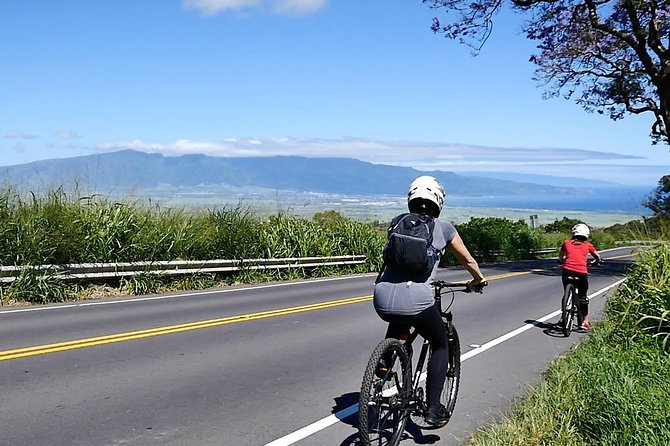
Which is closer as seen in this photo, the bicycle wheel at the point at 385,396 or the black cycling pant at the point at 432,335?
the bicycle wheel at the point at 385,396

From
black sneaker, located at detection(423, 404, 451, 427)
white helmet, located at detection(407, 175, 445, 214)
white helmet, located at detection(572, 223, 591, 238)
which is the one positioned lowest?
black sneaker, located at detection(423, 404, 451, 427)

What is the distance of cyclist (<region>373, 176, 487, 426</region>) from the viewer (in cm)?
554

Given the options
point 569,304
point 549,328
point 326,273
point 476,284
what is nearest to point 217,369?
point 476,284

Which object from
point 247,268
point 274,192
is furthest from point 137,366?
point 274,192

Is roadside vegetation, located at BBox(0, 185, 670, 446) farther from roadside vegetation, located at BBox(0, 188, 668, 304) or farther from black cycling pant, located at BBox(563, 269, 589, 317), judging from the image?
black cycling pant, located at BBox(563, 269, 589, 317)

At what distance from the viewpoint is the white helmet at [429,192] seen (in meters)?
5.70

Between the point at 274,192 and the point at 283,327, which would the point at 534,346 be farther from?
the point at 274,192

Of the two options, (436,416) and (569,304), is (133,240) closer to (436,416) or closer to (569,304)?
(569,304)

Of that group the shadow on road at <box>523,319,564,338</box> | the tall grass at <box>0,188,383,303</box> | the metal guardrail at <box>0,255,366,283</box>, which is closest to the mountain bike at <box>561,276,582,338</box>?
the shadow on road at <box>523,319,564,338</box>

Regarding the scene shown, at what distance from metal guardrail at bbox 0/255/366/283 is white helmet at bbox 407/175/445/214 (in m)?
10.7

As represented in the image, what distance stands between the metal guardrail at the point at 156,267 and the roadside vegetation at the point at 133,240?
16 centimetres

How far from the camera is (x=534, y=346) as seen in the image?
1117 cm

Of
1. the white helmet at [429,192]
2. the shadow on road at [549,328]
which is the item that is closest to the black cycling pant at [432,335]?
the white helmet at [429,192]

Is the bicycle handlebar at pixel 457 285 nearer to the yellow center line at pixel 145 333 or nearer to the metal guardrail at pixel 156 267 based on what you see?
the yellow center line at pixel 145 333
